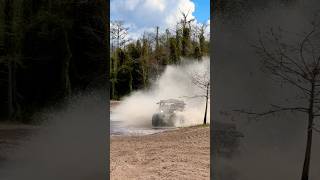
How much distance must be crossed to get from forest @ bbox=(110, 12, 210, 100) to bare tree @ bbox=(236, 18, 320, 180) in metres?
12.1

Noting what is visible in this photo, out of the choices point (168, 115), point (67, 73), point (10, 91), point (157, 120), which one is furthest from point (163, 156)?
point (168, 115)

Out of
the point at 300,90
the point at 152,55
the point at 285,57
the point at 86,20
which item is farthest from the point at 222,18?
the point at 152,55

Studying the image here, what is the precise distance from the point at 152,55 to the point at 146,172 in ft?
37.8

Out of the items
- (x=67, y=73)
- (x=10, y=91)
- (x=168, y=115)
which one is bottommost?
(x=168, y=115)

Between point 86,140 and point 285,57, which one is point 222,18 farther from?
point 86,140

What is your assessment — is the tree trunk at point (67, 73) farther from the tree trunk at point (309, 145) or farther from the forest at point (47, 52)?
the tree trunk at point (309, 145)

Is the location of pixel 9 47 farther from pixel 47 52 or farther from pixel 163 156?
pixel 163 156

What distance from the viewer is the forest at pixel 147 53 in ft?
57.9

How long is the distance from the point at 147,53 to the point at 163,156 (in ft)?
35.5

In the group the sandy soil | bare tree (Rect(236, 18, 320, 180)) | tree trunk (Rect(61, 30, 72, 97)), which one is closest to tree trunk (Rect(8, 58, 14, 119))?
tree trunk (Rect(61, 30, 72, 97))

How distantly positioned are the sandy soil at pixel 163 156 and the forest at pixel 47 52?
249 cm

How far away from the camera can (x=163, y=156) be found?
8609 millimetres

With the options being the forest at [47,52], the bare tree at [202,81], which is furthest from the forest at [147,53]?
the forest at [47,52]

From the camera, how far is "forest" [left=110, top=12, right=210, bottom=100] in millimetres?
17656
